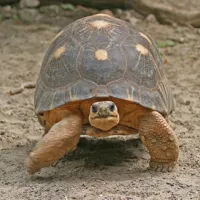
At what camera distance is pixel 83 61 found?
400 cm

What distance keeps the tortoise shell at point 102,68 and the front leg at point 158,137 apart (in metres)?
0.09

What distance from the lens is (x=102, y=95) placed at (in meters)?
3.79

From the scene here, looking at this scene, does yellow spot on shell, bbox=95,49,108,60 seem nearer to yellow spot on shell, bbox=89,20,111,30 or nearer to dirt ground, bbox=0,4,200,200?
yellow spot on shell, bbox=89,20,111,30

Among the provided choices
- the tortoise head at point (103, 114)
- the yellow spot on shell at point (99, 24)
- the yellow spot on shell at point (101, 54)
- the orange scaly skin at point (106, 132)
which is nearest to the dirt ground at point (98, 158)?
the orange scaly skin at point (106, 132)

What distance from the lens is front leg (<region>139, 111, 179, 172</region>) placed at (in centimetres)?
394

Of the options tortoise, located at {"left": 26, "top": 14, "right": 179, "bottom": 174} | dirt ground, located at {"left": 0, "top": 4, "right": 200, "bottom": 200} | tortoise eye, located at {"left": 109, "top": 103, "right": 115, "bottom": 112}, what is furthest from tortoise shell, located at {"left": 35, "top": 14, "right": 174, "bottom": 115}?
dirt ground, located at {"left": 0, "top": 4, "right": 200, "bottom": 200}

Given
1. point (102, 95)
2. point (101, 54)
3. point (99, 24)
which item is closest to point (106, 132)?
point (102, 95)

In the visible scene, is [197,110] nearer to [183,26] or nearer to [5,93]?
[5,93]

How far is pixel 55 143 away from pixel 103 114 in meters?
0.40

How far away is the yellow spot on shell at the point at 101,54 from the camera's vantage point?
3.98 meters

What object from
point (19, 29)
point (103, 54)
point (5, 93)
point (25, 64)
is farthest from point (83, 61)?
point (19, 29)

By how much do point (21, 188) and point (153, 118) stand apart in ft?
3.20

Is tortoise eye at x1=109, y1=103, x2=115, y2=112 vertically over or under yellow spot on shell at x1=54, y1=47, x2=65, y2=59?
over

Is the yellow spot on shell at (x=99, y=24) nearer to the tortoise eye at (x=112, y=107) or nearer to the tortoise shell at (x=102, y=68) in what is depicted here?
the tortoise shell at (x=102, y=68)
